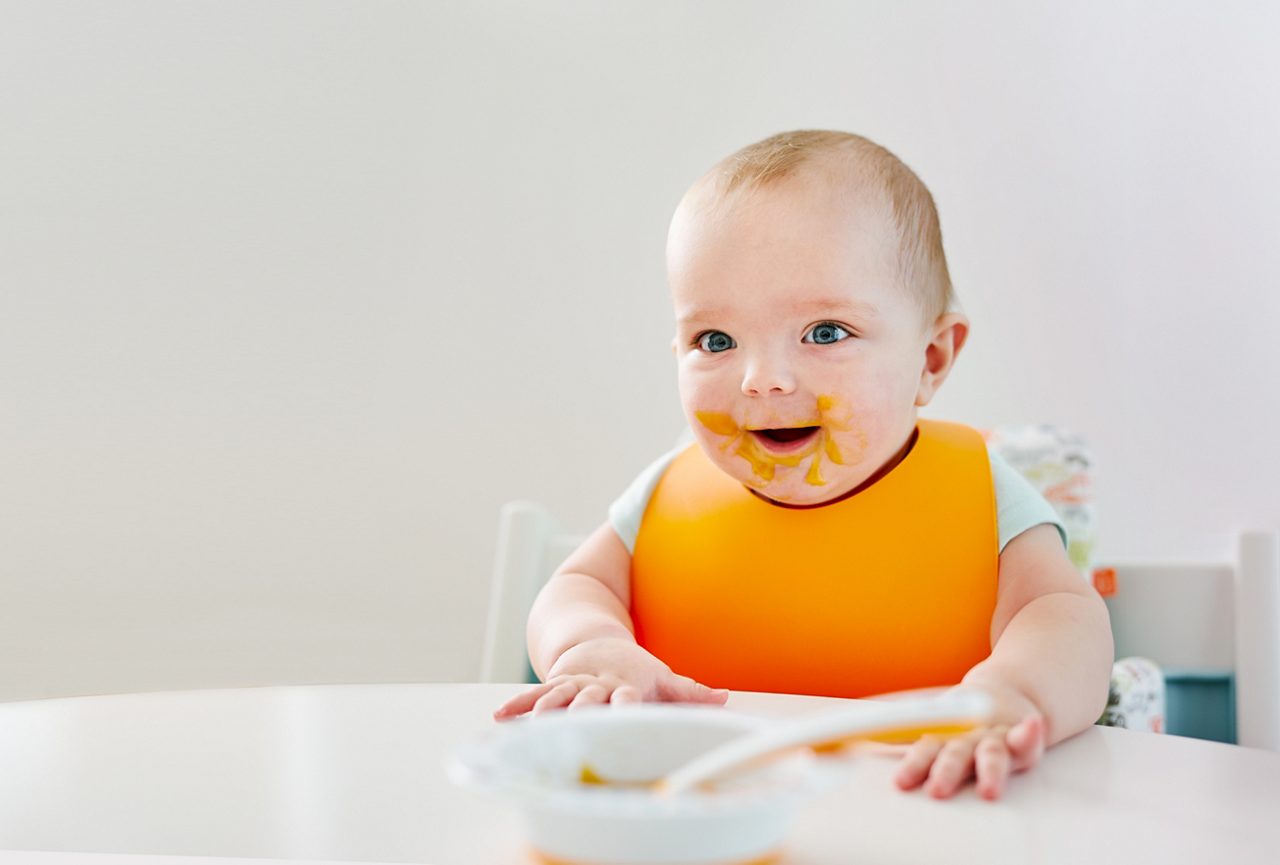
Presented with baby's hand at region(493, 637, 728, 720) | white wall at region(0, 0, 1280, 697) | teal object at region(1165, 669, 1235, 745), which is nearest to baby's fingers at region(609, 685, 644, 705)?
baby's hand at region(493, 637, 728, 720)

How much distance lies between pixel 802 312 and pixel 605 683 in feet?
1.13

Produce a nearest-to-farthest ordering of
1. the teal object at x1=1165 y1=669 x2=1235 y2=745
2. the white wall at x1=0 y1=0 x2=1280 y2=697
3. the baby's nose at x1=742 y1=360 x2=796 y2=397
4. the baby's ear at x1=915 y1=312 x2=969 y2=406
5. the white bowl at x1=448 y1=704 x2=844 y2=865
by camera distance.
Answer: the white bowl at x1=448 y1=704 x2=844 y2=865 < the baby's nose at x1=742 y1=360 x2=796 y2=397 < the baby's ear at x1=915 y1=312 x2=969 y2=406 < the teal object at x1=1165 y1=669 x2=1235 y2=745 < the white wall at x1=0 y1=0 x2=1280 y2=697

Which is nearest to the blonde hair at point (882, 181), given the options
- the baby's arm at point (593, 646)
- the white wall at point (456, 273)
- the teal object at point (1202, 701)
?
the baby's arm at point (593, 646)

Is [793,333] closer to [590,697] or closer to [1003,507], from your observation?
[1003,507]

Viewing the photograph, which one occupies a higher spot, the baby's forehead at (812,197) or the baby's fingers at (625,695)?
the baby's forehead at (812,197)

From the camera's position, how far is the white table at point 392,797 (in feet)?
1.48

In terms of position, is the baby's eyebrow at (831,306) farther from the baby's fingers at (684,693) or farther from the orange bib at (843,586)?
the baby's fingers at (684,693)

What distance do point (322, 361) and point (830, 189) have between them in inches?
53.2

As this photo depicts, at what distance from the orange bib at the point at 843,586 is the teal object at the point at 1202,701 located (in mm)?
472

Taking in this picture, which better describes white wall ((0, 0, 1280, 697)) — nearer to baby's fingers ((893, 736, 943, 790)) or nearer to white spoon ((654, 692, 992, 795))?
baby's fingers ((893, 736, 943, 790))

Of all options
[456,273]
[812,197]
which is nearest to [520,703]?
[812,197]

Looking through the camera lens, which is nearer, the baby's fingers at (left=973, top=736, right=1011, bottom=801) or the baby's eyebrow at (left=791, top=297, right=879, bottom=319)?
the baby's fingers at (left=973, top=736, right=1011, bottom=801)

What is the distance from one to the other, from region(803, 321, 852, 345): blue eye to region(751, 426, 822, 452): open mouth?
69mm

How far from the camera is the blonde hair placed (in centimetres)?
94
